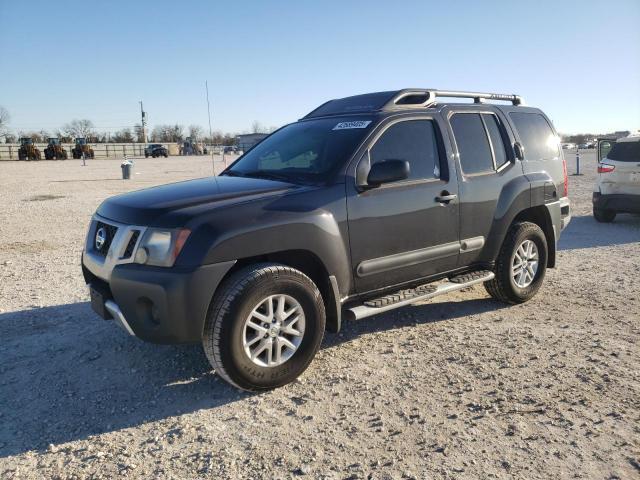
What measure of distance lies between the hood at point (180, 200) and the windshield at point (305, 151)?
27cm

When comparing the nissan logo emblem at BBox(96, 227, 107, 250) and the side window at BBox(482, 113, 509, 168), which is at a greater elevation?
the side window at BBox(482, 113, 509, 168)

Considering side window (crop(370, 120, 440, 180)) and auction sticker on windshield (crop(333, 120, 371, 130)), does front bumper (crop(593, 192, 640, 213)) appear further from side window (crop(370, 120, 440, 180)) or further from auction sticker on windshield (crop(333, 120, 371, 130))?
auction sticker on windshield (crop(333, 120, 371, 130))

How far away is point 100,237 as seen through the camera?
149 inches

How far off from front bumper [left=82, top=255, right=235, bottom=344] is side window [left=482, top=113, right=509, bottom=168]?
305cm

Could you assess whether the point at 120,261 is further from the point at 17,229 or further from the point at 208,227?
the point at 17,229

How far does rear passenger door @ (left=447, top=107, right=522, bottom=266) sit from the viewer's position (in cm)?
469

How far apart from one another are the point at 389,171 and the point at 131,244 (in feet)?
6.13

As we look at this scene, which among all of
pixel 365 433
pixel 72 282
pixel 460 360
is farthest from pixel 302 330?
pixel 72 282

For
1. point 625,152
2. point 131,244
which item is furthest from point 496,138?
point 625,152

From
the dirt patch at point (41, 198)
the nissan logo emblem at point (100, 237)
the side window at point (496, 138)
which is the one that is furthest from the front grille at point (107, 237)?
the dirt patch at point (41, 198)

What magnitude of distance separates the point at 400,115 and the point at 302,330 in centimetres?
197

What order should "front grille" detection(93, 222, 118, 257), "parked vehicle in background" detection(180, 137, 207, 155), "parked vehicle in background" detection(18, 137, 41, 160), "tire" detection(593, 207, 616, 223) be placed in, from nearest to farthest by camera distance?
"front grille" detection(93, 222, 118, 257)
"tire" detection(593, 207, 616, 223)
"parked vehicle in background" detection(18, 137, 41, 160)
"parked vehicle in background" detection(180, 137, 207, 155)

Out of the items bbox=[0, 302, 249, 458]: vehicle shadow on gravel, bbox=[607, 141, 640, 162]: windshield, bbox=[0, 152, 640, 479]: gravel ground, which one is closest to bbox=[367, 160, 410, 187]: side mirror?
bbox=[0, 152, 640, 479]: gravel ground

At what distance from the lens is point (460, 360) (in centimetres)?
399
